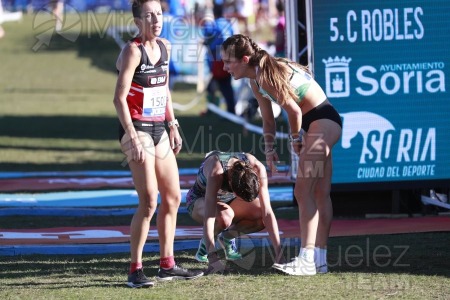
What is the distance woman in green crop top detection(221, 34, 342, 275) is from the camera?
270 inches

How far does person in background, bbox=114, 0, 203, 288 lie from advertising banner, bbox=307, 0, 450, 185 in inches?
122

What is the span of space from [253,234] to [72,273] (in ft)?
6.55

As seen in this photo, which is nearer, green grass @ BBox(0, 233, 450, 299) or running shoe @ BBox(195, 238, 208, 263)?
green grass @ BBox(0, 233, 450, 299)

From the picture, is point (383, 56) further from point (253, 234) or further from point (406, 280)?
point (406, 280)

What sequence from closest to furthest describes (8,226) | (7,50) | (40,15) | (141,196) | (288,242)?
(141,196)
(288,242)
(8,226)
(7,50)
(40,15)

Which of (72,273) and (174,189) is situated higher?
(174,189)

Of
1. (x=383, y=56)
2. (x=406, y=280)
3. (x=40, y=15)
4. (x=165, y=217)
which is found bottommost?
(x=406, y=280)

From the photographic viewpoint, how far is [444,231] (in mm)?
8719

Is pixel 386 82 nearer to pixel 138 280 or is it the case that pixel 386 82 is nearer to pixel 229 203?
pixel 229 203

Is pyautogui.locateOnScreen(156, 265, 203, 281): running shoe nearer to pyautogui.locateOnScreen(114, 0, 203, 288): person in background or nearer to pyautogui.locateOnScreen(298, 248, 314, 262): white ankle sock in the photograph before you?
pyautogui.locateOnScreen(114, 0, 203, 288): person in background

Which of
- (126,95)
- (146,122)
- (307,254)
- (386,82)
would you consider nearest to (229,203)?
(307,254)

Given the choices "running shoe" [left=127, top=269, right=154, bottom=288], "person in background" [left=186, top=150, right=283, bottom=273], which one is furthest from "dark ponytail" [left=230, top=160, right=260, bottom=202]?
"running shoe" [left=127, top=269, right=154, bottom=288]

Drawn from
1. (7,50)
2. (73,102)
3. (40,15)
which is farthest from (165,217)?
(40,15)

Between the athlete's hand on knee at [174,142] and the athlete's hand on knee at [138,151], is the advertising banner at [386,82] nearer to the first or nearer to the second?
the athlete's hand on knee at [174,142]
